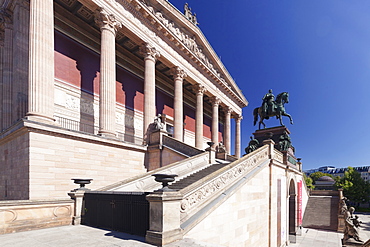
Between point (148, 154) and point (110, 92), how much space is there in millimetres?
5860

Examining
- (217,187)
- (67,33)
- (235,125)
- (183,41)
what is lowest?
(217,187)

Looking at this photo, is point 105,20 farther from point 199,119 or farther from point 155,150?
point 199,119

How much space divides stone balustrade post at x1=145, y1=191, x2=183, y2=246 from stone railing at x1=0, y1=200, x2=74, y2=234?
4.31m

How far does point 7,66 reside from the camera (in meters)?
16.2

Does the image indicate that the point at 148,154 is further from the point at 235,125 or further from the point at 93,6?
the point at 235,125

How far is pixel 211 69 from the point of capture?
31.1 metres

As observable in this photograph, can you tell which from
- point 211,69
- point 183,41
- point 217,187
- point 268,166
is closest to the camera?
point 217,187

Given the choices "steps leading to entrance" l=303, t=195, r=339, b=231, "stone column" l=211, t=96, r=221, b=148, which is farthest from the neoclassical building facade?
"steps leading to entrance" l=303, t=195, r=339, b=231

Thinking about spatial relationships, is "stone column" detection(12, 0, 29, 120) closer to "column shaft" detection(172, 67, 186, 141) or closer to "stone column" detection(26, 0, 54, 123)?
"stone column" detection(26, 0, 54, 123)

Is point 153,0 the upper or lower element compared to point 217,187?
upper

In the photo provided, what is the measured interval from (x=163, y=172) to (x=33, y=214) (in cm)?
564

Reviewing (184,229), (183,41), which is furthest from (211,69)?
(184,229)

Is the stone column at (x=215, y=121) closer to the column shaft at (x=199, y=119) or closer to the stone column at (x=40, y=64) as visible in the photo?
the column shaft at (x=199, y=119)

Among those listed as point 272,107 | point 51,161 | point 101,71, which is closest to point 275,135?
point 272,107
